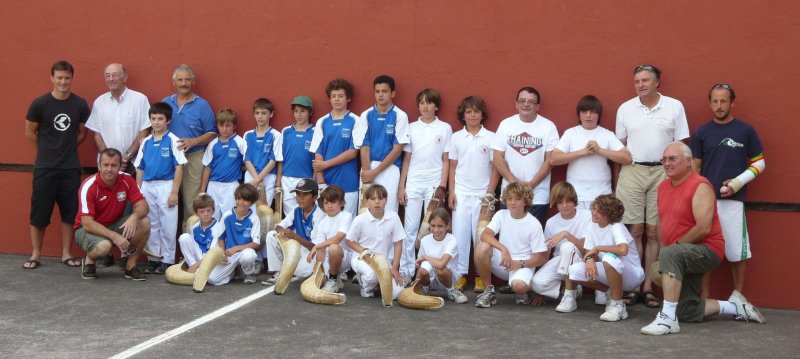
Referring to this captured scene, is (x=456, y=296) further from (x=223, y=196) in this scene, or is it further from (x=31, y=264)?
(x=31, y=264)

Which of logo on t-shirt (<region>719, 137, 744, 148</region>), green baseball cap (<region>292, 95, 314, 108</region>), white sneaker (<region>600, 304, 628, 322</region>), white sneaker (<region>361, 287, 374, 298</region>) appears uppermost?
green baseball cap (<region>292, 95, 314, 108</region>)

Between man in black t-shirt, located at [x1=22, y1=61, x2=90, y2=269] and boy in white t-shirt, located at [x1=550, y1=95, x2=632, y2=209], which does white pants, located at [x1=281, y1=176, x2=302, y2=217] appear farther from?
boy in white t-shirt, located at [x1=550, y1=95, x2=632, y2=209]

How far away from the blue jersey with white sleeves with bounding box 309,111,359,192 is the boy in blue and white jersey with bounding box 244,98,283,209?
400 mm

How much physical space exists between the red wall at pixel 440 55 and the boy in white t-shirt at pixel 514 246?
80 centimetres

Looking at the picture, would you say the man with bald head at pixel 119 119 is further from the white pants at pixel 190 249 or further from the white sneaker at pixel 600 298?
the white sneaker at pixel 600 298

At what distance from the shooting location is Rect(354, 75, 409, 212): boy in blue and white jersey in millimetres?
7824

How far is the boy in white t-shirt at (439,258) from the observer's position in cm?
693

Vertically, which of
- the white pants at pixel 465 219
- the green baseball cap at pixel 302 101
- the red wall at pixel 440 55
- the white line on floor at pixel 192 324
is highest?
the red wall at pixel 440 55

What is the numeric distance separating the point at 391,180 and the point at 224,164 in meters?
1.59

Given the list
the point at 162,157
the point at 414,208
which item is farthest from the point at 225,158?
the point at 414,208

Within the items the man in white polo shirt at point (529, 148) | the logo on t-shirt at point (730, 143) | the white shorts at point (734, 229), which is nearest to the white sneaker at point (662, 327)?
the white shorts at point (734, 229)

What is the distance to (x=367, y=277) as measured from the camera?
6.98 m

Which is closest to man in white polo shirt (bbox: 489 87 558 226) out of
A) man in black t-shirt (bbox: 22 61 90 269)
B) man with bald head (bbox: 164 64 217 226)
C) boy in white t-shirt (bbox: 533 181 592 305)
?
boy in white t-shirt (bbox: 533 181 592 305)

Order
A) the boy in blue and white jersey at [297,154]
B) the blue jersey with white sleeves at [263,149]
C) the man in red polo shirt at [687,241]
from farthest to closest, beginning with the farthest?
1. the blue jersey with white sleeves at [263,149]
2. the boy in blue and white jersey at [297,154]
3. the man in red polo shirt at [687,241]
